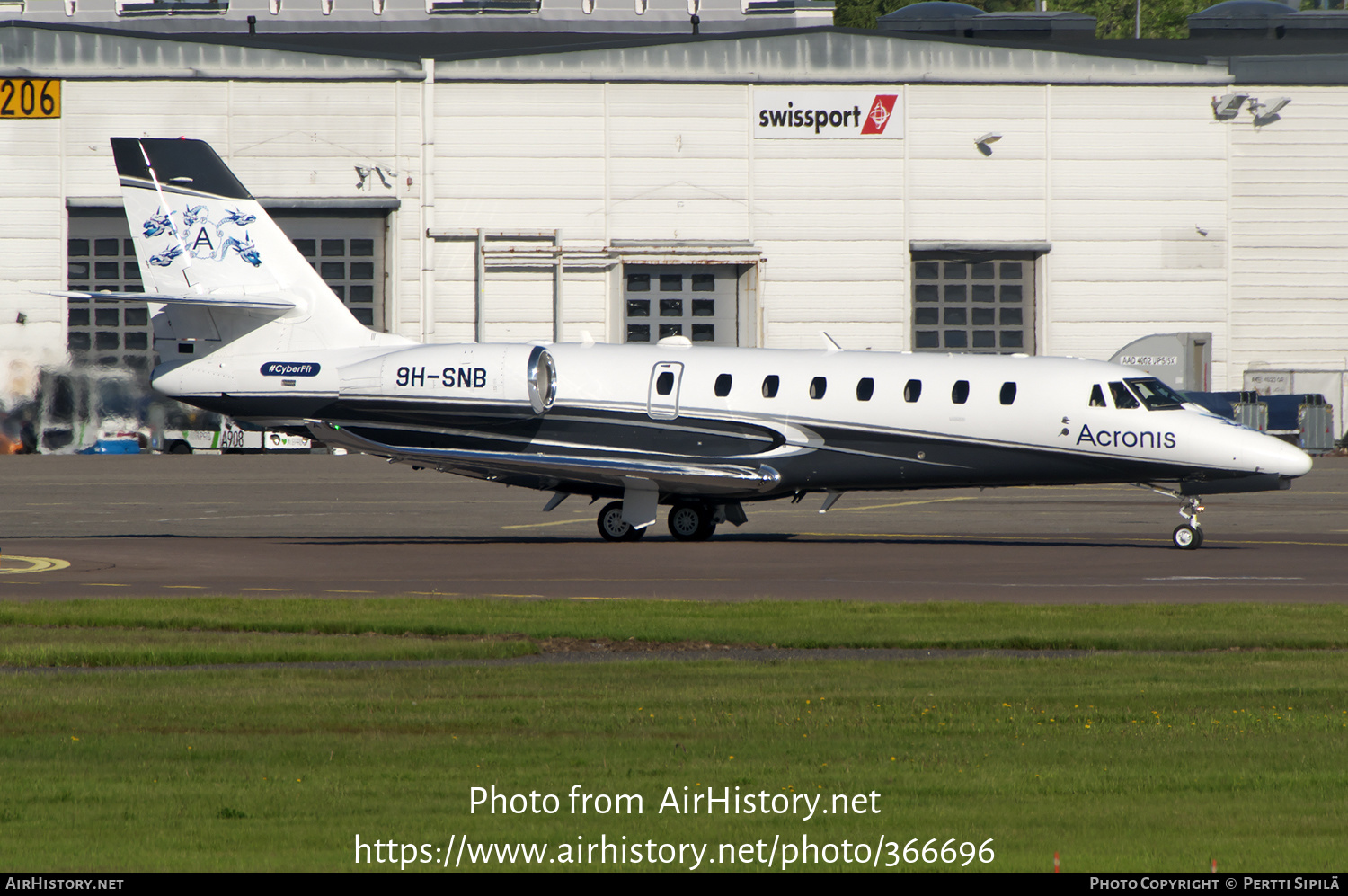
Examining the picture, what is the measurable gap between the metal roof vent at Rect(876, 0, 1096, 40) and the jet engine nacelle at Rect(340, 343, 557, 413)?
161ft

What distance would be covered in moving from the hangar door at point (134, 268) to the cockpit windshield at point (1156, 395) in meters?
40.2

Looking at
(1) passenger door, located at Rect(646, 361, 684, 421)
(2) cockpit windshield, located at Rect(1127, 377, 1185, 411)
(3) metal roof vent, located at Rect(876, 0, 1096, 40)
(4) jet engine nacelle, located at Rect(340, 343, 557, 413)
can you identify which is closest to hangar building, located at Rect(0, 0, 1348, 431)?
(3) metal roof vent, located at Rect(876, 0, 1096, 40)

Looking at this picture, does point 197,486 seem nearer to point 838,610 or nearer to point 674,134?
point 674,134

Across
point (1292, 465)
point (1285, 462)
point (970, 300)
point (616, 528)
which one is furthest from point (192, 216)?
point (970, 300)

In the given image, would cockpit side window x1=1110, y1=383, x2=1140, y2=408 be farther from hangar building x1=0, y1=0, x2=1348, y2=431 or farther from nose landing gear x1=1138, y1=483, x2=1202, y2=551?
hangar building x1=0, y1=0, x2=1348, y2=431

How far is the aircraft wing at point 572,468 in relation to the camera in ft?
94.7

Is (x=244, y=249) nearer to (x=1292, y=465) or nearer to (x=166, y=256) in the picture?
(x=166, y=256)


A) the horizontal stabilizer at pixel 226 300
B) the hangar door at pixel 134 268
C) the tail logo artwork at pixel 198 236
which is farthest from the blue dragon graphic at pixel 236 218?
the hangar door at pixel 134 268

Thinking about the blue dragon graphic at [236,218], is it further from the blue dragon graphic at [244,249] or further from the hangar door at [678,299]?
the hangar door at [678,299]

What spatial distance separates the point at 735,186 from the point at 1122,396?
122ft

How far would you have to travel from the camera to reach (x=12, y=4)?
9031 cm

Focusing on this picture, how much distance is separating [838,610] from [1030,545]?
10.6m

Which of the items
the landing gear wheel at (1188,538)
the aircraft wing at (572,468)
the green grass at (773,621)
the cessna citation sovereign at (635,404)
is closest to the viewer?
the green grass at (773,621)

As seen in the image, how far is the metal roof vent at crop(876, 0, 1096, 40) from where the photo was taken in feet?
245
